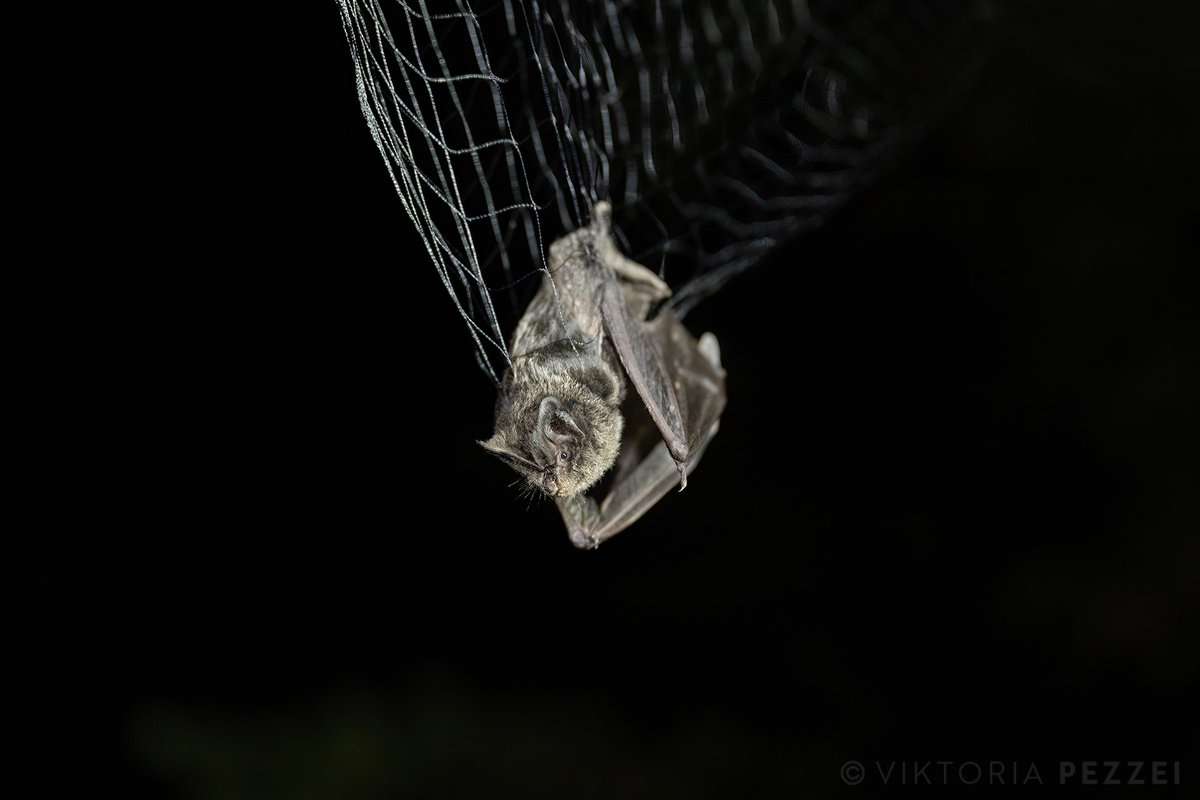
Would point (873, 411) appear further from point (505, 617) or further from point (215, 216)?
point (215, 216)

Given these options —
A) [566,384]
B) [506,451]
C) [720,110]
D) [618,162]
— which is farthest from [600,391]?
[720,110]

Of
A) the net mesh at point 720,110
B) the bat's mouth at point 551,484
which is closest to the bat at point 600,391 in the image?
the bat's mouth at point 551,484

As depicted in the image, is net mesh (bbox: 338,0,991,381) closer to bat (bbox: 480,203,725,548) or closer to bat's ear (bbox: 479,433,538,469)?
bat (bbox: 480,203,725,548)

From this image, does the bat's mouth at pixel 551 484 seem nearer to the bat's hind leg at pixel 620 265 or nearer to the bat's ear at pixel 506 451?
the bat's ear at pixel 506 451

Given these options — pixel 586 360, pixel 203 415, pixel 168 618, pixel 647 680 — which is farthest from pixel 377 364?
pixel 586 360

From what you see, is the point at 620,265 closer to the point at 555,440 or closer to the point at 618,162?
the point at 555,440

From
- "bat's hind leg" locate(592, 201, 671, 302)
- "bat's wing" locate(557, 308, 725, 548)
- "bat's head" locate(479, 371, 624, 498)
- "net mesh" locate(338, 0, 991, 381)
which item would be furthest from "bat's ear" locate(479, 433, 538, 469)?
"net mesh" locate(338, 0, 991, 381)
